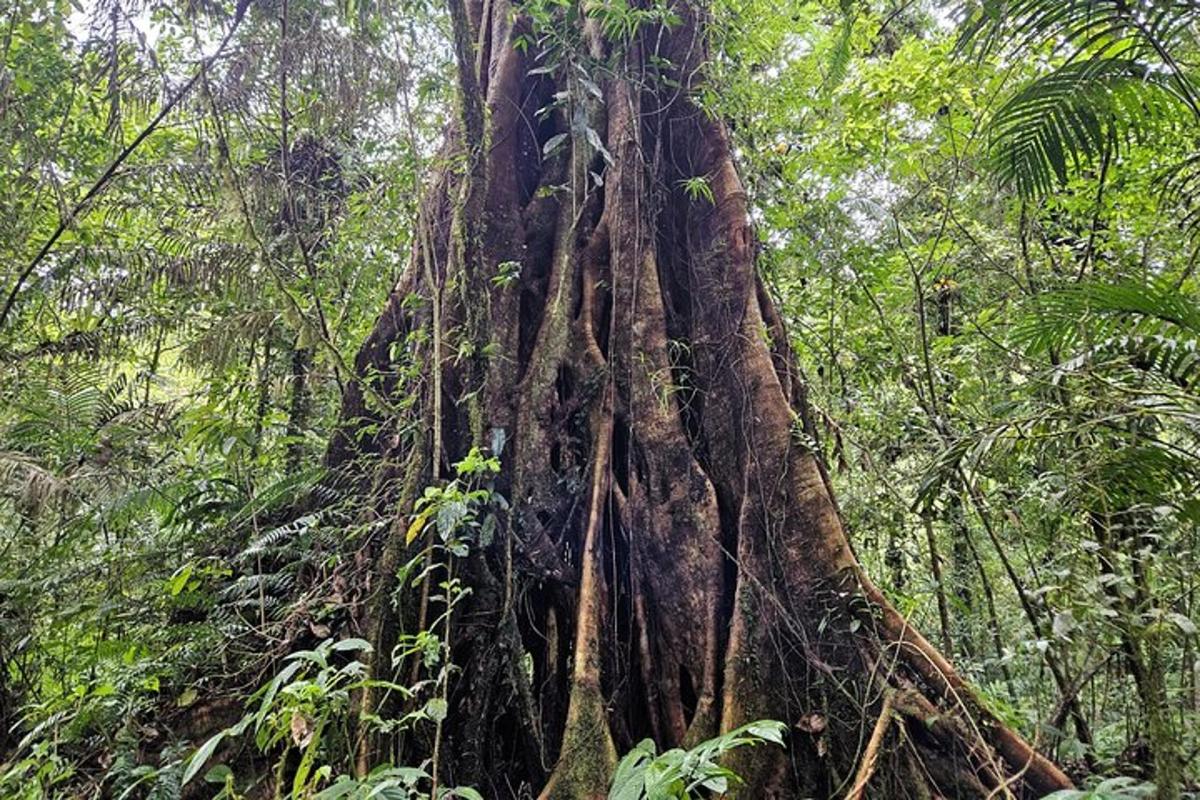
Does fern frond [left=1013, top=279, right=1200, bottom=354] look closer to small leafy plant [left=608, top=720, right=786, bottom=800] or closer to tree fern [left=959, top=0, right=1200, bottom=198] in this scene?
tree fern [left=959, top=0, right=1200, bottom=198]

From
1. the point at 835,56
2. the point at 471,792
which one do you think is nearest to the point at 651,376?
the point at 835,56

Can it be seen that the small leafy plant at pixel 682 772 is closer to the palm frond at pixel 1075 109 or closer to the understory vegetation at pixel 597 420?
the understory vegetation at pixel 597 420

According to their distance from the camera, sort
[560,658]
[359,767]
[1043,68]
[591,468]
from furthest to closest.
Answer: [1043,68] → [591,468] → [560,658] → [359,767]

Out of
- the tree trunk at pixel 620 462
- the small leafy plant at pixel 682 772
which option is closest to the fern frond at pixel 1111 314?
the tree trunk at pixel 620 462

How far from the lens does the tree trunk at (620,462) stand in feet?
7.14

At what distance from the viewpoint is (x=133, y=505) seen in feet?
9.91

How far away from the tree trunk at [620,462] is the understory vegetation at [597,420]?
0.06ft

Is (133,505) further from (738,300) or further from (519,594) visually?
(738,300)

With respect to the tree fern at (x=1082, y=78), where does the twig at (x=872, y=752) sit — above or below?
below

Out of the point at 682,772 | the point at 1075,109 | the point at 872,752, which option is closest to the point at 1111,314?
the point at 1075,109

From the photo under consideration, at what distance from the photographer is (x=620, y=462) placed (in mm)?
2877

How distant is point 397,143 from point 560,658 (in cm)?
354

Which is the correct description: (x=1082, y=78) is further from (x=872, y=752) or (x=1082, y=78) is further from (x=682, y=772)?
(x=682, y=772)

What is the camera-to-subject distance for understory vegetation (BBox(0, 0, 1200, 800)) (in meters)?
2.13
